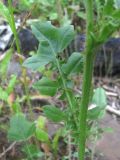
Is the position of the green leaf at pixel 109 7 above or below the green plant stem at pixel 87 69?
above

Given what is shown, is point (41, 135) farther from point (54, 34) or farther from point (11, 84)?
point (54, 34)

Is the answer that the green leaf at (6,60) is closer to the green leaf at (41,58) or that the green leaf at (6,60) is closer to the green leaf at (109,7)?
the green leaf at (41,58)

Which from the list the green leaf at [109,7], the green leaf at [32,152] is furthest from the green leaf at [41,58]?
the green leaf at [32,152]

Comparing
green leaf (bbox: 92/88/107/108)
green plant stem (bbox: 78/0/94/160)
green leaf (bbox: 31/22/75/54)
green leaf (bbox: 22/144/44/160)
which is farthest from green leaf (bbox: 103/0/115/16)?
green leaf (bbox: 22/144/44/160)

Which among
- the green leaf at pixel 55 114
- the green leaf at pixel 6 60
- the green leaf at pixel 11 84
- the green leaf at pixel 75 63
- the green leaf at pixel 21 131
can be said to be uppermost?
the green leaf at pixel 75 63

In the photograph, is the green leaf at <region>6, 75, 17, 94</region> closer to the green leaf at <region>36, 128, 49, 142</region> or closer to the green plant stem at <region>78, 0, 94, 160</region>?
the green leaf at <region>36, 128, 49, 142</region>

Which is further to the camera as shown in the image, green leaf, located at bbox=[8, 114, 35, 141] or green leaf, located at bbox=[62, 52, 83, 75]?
green leaf, located at bbox=[8, 114, 35, 141]

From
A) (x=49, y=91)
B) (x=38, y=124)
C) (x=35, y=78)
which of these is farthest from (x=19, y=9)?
(x=49, y=91)

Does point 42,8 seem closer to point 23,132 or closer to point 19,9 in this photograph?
point 19,9
